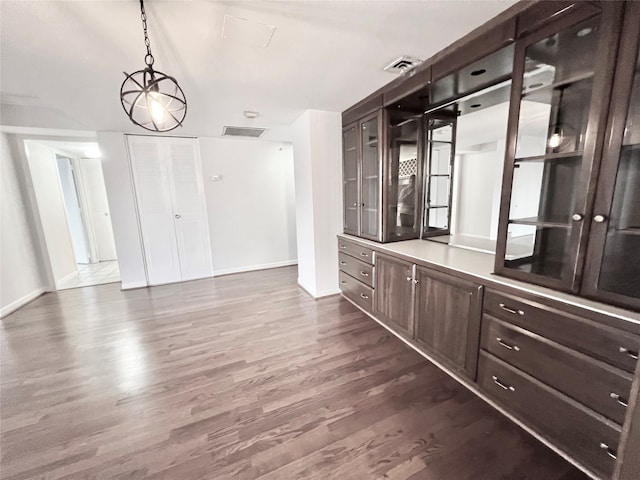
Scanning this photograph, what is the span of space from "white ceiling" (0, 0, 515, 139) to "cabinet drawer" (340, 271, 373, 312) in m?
2.16

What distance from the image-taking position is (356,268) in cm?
315

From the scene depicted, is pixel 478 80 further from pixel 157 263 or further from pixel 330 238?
pixel 157 263

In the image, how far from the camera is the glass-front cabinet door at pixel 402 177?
274 centimetres

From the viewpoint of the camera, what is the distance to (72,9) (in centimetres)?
139

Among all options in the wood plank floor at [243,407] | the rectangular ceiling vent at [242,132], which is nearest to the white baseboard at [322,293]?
the wood plank floor at [243,407]

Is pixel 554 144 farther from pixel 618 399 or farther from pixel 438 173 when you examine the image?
pixel 618 399

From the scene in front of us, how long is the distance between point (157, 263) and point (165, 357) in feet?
8.36

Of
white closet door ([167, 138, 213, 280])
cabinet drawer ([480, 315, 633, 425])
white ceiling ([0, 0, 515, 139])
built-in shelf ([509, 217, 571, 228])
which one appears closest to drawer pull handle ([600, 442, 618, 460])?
cabinet drawer ([480, 315, 633, 425])

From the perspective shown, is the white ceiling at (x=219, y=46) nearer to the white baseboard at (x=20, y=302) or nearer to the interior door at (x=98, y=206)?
the white baseboard at (x=20, y=302)

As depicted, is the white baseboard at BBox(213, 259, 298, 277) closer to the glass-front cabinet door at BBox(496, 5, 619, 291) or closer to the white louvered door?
the white louvered door

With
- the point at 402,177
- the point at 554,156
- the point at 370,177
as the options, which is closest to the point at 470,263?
the point at 554,156

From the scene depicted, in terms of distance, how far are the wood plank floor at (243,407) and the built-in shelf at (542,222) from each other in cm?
125

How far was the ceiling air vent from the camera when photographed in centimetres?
199

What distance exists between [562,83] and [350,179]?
2.20 meters
